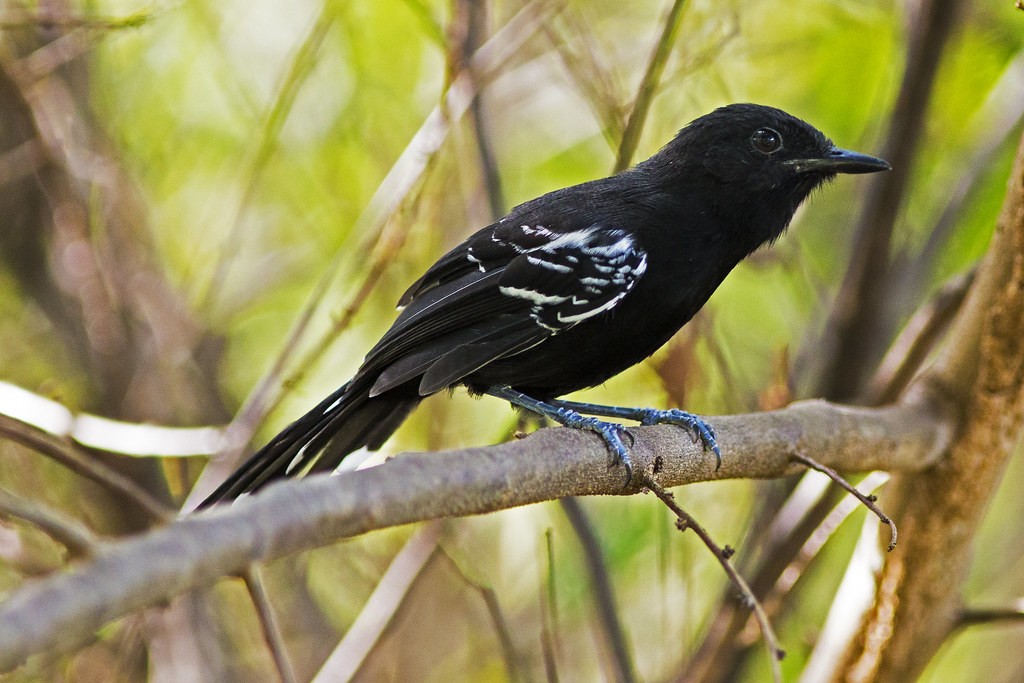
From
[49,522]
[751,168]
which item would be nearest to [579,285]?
[751,168]

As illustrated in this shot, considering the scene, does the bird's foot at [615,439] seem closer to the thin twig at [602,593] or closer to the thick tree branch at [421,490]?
the thick tree branch at [421,490]

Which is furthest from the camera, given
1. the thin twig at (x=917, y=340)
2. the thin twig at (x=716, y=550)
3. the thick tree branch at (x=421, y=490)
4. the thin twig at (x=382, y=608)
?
the thin twig at (x=382, y=608)

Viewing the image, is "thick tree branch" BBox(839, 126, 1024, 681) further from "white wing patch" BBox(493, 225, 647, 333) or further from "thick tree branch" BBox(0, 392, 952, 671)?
"white wing patch" BBox(493, 225, 647, 333)

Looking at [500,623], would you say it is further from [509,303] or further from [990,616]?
[990,616]

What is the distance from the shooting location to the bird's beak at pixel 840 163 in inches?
138

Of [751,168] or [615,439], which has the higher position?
[751,168]

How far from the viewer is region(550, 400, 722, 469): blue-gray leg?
286 cm

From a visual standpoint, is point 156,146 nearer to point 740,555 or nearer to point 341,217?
point 341,217

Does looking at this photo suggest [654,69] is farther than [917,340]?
No

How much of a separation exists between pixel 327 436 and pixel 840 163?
193 centimetres

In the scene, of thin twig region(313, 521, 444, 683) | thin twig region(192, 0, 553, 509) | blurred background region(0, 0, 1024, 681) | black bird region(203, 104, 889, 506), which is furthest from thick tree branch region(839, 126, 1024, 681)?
thin twig region(192, 0, 553, 509)

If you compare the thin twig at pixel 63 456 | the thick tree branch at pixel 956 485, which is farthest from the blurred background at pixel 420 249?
the thin twig at pixel 63 456

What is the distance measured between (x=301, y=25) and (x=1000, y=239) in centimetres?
385

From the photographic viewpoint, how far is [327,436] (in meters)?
3.44
